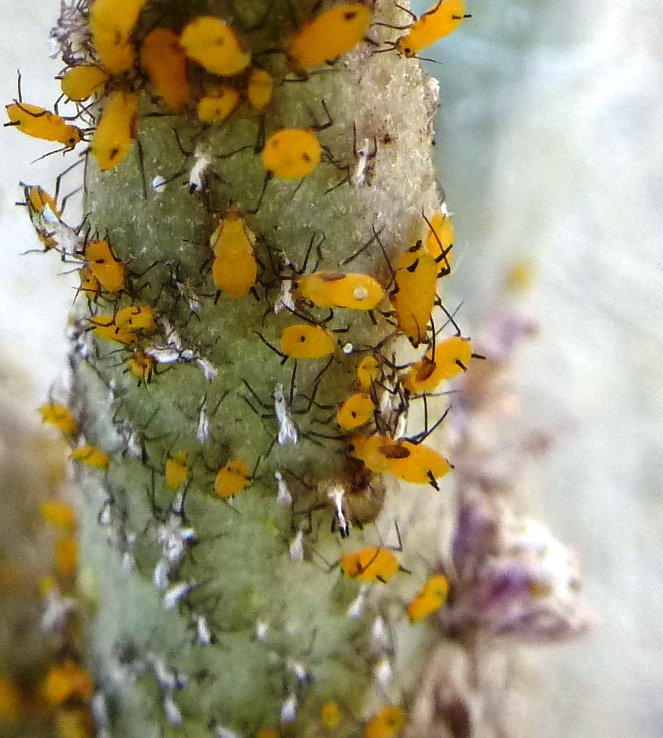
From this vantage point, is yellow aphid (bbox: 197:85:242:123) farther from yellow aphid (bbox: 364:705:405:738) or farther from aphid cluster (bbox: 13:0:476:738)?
yellow aphid (bbox: 364:705:405:738)

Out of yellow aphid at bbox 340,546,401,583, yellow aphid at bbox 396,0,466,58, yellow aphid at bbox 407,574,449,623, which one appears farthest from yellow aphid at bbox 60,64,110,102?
yellow aphid at bbox 407,574,449,623

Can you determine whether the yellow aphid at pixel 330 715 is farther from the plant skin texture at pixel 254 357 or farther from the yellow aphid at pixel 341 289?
the yellow aphid at pixel 341 289

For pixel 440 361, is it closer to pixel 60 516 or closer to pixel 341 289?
pixel 341 289

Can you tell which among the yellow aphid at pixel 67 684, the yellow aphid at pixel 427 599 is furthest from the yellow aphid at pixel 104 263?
the yellow aphid at pixel 67 684

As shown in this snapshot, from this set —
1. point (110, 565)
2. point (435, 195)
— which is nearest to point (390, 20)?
point (435, 195)

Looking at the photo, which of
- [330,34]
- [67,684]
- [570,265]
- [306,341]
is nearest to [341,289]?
[306,341]

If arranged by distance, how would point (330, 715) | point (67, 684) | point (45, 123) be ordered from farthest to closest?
point (67, 684) → point (330, 715) → point (45, 123)
